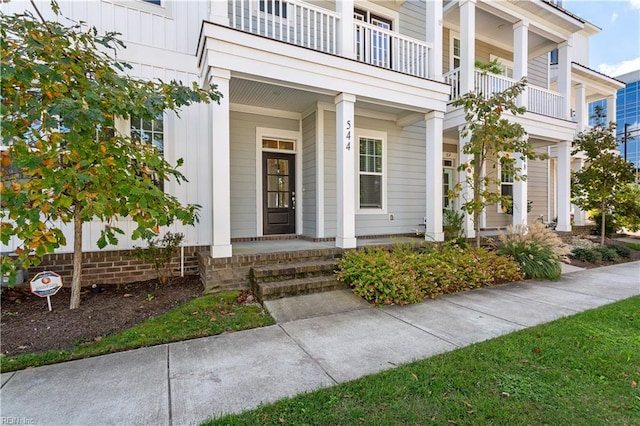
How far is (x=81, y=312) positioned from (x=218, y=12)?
4.73 metres

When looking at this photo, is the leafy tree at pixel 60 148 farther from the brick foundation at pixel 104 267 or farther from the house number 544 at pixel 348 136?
the house number 544 at pixel 348 136

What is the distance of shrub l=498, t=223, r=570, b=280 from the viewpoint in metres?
6.11

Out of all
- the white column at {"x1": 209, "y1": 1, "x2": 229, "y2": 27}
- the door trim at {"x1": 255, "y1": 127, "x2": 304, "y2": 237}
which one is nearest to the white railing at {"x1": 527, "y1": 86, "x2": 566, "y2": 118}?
the door trim at {"x1": 255, "y1": 127, "x2": 304, "y2": 237}

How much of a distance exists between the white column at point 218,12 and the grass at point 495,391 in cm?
531

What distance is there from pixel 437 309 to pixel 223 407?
3.16 m

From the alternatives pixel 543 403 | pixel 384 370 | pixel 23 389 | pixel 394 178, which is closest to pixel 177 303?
pixel 23 389

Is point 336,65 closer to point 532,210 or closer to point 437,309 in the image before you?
point 437,309

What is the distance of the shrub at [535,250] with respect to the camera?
6105mm

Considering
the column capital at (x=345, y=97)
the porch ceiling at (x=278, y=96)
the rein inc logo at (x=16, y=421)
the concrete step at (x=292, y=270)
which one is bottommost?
the rein inc logo at (x=16, y=421)

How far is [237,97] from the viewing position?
6672 millimetres

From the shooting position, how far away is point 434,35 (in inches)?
276

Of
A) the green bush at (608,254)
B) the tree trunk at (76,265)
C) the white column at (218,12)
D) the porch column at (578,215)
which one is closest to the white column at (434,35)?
the white column at (218,12)

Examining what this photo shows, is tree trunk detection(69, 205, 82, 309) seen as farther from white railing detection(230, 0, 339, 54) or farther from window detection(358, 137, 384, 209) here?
window detection(358, 137, 384, 209)

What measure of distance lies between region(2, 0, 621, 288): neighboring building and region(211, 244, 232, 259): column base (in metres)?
0.14
